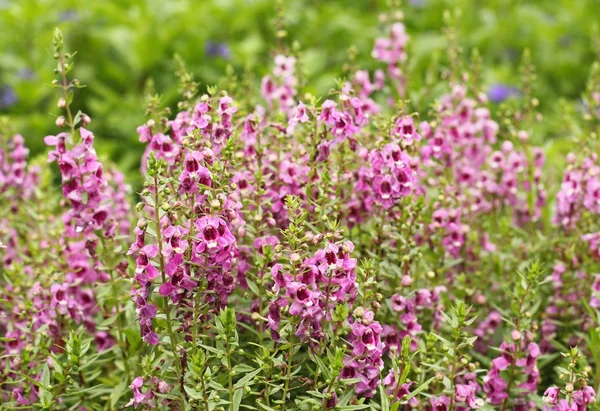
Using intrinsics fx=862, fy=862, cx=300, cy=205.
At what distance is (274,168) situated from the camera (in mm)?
3121

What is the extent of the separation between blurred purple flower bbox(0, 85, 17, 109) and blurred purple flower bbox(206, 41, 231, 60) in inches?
61.5

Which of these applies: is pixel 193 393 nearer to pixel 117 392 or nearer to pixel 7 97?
pixel 117 392

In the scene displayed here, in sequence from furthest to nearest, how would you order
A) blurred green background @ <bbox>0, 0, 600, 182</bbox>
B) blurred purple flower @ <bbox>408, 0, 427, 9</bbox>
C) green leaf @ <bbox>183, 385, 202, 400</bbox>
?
blurred purple flower @ <bbox>408, 0, 427, 9</bbox>, blurred green background @ <bbox>0, 0, 600, 182</bbox>, green leaf @ <bbox>183, 385, 202, 400</bbox>

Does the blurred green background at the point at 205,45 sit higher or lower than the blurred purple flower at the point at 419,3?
lower

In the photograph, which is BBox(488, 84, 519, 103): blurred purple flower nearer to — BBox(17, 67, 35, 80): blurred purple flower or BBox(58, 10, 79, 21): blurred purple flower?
BBox(58, 10, 79, 21): blurred purple flower

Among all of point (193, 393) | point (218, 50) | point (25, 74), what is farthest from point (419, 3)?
point (193, 393)

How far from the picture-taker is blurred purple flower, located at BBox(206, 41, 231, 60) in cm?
698

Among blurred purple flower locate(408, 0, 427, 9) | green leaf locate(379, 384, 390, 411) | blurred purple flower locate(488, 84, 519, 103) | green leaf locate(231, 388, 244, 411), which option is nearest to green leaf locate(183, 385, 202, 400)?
green leaf locate(231, 388, 244, 411)

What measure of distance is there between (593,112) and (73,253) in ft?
7.91

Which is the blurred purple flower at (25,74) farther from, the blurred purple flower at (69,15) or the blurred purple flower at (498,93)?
the blurred purple flower at (498,93)

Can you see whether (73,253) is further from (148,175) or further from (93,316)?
(148,175)

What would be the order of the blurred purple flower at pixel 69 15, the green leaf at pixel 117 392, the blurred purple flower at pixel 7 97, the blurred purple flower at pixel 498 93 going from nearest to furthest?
the green leaf at pixel 117 392, the blurred purple flower at pixel 7 97, the blurred purple flower at pixel 498 93, the blurred purple flower at pixel 69 15

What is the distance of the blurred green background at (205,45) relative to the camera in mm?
6562

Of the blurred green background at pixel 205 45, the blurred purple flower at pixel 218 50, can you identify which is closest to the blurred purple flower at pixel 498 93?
the blurred green background at pixel 205 45
